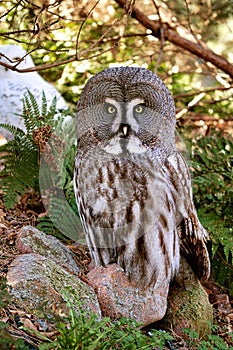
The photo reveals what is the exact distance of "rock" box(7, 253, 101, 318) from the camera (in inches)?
111

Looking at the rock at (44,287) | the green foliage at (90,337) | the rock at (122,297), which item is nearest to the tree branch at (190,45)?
the rock at (122,297)

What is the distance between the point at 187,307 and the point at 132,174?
962 millimetres

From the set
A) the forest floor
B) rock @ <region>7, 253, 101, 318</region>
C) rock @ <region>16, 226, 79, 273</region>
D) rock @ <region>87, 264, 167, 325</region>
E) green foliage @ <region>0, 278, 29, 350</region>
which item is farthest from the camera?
rock @ <region>16, 226, 79, 273</region>

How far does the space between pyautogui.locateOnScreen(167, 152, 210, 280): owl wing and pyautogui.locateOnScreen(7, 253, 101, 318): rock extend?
2.30 ft

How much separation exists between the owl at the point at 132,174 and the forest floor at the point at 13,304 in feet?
1.46

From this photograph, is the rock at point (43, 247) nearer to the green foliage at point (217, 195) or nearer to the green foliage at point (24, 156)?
the green foliage at point (24, 156)

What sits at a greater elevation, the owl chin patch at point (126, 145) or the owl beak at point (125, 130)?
the owl beak at point (125, 130)

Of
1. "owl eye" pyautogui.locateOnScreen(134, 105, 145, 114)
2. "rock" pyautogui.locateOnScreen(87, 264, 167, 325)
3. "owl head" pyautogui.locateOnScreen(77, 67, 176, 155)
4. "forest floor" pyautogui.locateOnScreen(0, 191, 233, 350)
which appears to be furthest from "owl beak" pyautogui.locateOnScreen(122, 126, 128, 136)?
"forest floor" pyautogui.locateOnScreen(0, 191, 233, 350)

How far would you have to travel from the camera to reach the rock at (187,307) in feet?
11.9

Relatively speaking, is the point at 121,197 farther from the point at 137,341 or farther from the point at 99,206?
the point at 137,341

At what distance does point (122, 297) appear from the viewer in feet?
11.0

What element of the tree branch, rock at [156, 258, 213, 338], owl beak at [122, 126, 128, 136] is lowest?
rock at [156, 258, 213, 338]

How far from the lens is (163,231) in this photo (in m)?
3.43

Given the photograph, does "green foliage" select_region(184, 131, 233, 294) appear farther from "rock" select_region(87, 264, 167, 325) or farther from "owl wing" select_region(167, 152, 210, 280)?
"rock" select_region(87, 264, 167, 325)
